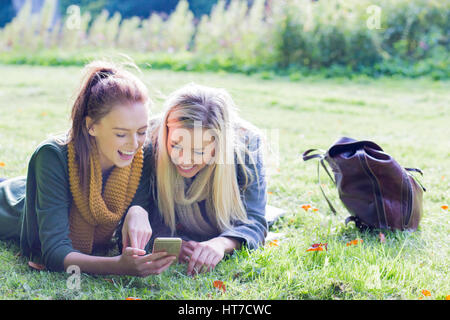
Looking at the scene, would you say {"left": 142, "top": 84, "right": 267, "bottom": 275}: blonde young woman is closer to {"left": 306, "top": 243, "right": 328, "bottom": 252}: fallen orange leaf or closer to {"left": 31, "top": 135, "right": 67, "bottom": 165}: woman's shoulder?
{"left": 306, "top": 243, "right": 328, "bottom": 252}: fallen orange leaf

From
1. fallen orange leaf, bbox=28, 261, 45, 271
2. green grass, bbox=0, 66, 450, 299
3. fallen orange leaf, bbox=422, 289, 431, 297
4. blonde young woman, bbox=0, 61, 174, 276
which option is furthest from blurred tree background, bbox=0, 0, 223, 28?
fallen orange leaf, bbox=422, 289, 431, 297

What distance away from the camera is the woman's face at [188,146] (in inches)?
105

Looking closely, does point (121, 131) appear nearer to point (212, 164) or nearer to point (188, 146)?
point (188, 146)

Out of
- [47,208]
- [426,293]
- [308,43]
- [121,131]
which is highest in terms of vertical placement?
[308,43]

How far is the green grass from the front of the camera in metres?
2.37

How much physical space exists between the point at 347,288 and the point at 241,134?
3.42 feet

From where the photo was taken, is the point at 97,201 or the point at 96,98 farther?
the point at 97,201

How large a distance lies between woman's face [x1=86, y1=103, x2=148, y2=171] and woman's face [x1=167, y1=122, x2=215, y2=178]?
166 millimetres

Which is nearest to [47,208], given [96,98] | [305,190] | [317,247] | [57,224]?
[57,224]

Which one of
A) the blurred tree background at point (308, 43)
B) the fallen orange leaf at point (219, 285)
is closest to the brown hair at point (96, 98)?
the fallen orange leaf at point (219, 285)

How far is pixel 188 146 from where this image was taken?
8.75 feet

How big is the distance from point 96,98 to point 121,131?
0.63 feet
